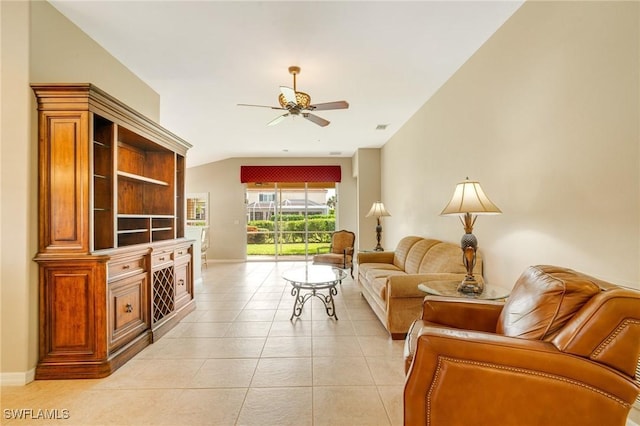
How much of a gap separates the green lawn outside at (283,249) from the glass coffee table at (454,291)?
19.7 ft

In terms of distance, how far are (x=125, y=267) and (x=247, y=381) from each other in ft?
4.97

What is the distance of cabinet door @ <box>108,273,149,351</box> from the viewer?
2.55 meters

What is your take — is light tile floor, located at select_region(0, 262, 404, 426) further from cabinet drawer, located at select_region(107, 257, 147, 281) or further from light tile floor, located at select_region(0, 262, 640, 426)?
cabinet drawer, located at select_region(107, 257, 147, 281)

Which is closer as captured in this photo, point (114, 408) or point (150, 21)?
point (114, 408)

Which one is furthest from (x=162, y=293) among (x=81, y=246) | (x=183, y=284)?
(x=81, y=246)

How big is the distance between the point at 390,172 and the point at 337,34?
13.6 feet

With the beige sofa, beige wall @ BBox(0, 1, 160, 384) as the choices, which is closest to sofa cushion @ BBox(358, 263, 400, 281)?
the beige sofa

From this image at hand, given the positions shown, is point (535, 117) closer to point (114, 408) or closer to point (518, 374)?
point (518, 374)

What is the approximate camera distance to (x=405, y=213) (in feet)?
18.3

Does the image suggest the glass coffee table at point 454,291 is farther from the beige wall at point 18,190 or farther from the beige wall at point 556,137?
the beige wall at point 18,190

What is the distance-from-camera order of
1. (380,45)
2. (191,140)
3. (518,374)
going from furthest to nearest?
→ (191,140)
(380,45)
(518,374)

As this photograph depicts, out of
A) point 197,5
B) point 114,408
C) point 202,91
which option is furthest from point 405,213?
point 114,408

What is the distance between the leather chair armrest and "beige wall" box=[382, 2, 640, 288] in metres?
0.63

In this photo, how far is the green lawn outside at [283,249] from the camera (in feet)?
28.5
